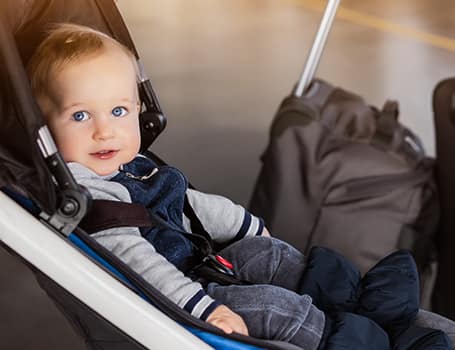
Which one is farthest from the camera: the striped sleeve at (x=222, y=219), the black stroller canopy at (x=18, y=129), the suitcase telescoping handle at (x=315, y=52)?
the suitcase telescoping handle at (x=315, y=52)

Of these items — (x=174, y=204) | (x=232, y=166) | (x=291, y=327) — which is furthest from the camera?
(x=232, y=166)

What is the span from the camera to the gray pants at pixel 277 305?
1.18 metres

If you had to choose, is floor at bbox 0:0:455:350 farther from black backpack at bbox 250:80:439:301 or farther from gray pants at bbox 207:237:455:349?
gray pants at bbox 207:237:455:349

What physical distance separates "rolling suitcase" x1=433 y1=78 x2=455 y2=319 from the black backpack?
0.02m

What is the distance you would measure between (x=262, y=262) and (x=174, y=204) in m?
0.15

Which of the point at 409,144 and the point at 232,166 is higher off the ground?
the point at 409,144

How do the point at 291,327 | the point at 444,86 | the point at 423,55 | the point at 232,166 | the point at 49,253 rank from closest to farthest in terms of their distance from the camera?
the point at 49,253 → the point at 291,327 → the point at 444,86 → the point at 232,166 → the point at 423,55

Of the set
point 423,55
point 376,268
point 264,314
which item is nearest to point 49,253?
point 264,314

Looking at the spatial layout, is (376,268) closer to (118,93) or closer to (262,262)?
(262,262)

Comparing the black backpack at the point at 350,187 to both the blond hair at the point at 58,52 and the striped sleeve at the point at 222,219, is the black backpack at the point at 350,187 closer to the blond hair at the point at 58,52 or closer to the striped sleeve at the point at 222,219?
the striped sleeve at the point at 222,219

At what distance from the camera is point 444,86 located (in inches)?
88.4

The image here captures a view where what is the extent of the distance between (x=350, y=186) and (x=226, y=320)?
3.82 ft

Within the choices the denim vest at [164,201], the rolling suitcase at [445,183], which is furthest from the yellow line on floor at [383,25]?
the denim vest at [164,201]

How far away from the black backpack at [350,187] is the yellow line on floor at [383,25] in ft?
6.63
